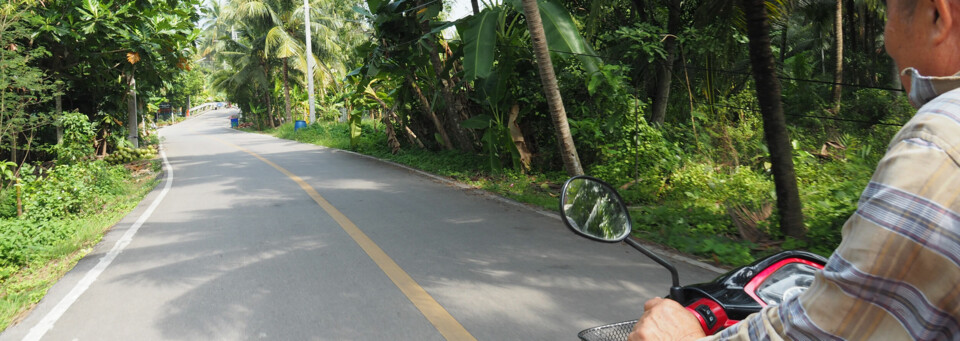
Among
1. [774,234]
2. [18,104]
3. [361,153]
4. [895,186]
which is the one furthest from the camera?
[361,153]

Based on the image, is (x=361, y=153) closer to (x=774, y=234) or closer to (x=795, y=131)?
(x=795, y=131)

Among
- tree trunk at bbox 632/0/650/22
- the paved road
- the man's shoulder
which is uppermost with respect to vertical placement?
tree trunk at bbox 632/0/650/22

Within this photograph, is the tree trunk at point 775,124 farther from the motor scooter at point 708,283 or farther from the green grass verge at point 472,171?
the motor scooter at point 708,283

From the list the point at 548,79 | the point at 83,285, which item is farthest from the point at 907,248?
the point at 548,79

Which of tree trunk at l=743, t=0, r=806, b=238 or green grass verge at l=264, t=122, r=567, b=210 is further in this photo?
green grass verge at l=264, t=122, r=567, b=210

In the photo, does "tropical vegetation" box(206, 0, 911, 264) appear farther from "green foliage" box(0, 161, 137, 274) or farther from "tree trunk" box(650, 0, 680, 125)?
"green foliage" box(0, 161, 137, 274)

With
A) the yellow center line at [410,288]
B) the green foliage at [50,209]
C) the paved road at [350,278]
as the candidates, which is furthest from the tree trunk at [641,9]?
the green foliage at [50,209]

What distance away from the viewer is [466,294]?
16.5ft

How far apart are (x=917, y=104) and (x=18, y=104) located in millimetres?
13408

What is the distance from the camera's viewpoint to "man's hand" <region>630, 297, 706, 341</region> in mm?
1452

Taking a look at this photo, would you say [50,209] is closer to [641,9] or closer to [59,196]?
[59,196]

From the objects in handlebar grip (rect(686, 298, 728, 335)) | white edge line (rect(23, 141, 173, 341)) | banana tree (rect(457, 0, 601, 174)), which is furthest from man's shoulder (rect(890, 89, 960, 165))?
banana tree (rect(457, 0, 601, 174))

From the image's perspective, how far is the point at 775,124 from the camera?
621cm

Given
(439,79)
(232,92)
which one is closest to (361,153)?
(439,79)
